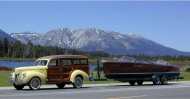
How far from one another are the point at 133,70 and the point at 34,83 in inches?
347

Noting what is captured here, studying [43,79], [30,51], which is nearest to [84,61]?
[43,79]

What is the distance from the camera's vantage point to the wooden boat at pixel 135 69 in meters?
29.5

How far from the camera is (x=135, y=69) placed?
100ft

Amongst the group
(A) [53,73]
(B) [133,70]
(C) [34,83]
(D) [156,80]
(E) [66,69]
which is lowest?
(D) [156,80]

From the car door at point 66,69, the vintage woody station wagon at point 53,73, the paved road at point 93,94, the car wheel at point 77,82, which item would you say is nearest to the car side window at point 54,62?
the vintage woody station wagon at point 53,73

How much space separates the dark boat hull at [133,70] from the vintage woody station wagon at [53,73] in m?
2.25

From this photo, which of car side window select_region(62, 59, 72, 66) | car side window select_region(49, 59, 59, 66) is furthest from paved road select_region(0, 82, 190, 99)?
car side window select_region(62, 59, 72, 66)

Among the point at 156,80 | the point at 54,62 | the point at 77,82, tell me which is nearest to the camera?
the point at 54,62

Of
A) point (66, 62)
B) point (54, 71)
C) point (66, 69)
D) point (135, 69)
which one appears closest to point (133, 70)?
point (135, 69)

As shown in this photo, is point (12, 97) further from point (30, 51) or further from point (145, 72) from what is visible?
point (30, 51)

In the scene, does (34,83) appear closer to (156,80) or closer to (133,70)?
(133,70)

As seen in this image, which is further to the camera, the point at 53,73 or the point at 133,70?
the point at 133,70

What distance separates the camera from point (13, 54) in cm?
16850

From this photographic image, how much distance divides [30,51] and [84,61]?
140 metres
